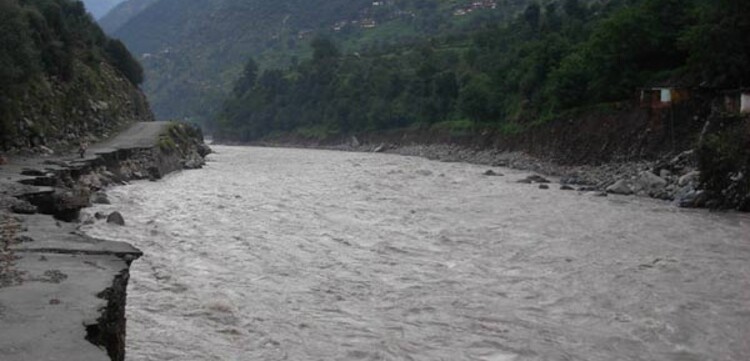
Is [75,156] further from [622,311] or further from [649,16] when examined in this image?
[649,16]

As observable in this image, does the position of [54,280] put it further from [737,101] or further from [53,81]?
[53,81]

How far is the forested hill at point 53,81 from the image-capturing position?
3209 cm

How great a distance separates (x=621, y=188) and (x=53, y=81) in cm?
3511

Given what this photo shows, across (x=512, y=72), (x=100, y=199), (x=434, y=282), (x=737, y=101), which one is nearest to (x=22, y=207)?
(x=100, y=199)

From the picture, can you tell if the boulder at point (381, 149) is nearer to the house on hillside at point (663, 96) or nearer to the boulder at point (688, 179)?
the house on hillside at point (663, 96)

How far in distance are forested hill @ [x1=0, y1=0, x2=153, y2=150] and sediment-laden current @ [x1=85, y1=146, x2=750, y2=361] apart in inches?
330

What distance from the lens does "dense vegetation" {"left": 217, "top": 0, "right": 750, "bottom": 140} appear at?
4364 centimetres

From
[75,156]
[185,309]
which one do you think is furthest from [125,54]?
[185,309]

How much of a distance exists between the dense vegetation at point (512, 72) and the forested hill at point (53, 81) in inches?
1419

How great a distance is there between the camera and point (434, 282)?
15750 millimetres

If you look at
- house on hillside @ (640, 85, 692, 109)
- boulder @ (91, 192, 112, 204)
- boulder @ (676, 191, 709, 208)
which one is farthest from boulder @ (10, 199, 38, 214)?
house on hillside @ (640, 85, 692, 109)

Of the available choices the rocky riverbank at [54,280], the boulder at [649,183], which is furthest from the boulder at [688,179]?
the rocky riverbank at [54,280]

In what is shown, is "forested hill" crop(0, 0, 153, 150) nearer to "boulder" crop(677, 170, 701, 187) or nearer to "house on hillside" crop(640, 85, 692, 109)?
"boulder" crop(677, 170, 701, 187)

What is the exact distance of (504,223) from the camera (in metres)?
25.1
